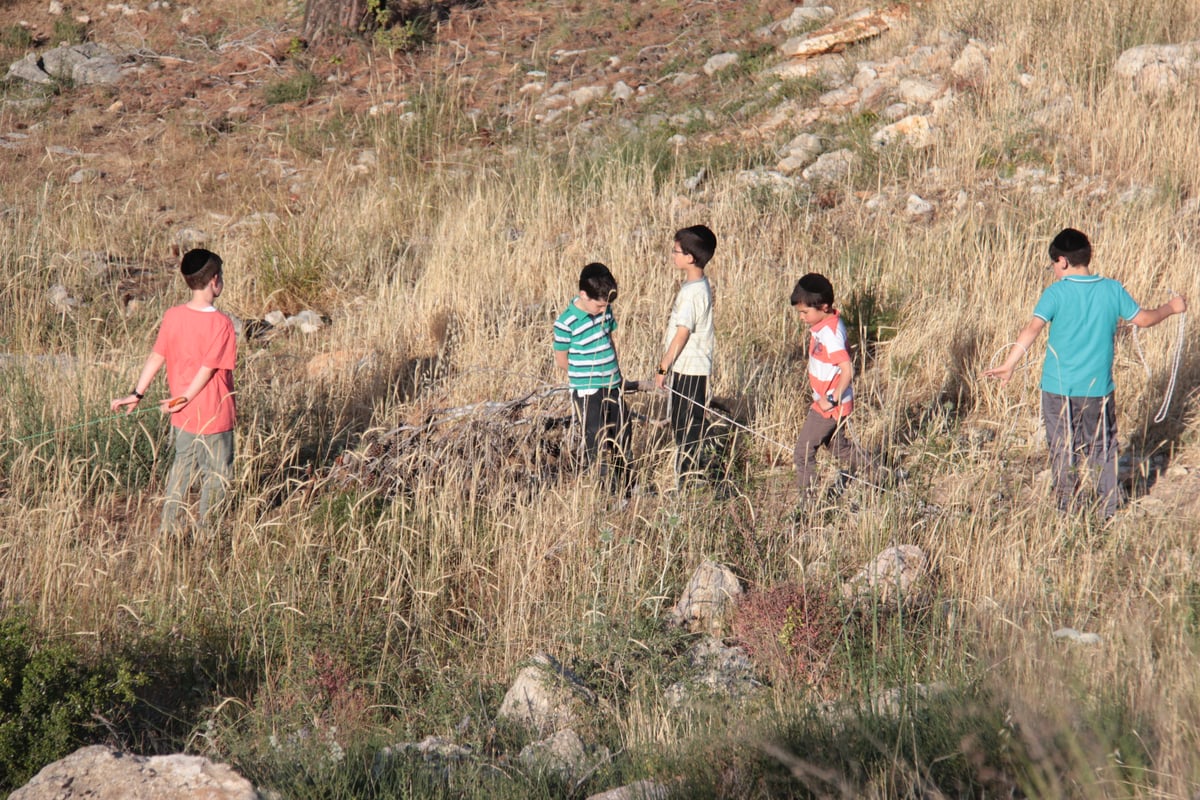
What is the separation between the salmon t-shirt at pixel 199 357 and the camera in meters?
4.80

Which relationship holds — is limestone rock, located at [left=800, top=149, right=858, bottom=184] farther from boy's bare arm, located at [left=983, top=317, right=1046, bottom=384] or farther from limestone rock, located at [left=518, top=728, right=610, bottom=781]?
limestone rock, located at [left=518, top=728, right=610, bottom=781]

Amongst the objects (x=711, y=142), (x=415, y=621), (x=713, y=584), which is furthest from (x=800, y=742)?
(x=711, y=142)

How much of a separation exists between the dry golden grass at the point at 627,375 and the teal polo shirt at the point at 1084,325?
1.54ft

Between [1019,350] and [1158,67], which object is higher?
[1158,67]

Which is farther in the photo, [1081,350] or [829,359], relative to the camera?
[829,359]

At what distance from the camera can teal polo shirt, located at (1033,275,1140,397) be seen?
4.89 m

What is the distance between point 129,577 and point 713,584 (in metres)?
2.43

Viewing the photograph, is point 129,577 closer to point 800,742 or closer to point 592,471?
point 592,471

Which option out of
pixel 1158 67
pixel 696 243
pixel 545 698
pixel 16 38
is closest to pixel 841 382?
pixel 696 243

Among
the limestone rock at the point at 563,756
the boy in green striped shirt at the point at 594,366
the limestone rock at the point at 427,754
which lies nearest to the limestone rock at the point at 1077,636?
the limestone rock at the point at 563,756

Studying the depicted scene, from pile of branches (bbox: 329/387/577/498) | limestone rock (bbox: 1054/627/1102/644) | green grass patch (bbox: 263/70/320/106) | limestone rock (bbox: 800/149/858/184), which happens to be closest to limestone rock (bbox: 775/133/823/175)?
limestone rock (bbox: 800/149/858/184)

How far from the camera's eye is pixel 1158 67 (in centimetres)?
925

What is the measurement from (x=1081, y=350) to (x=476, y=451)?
290 cm

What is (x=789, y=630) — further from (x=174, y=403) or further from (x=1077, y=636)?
(x=174, y=403)
